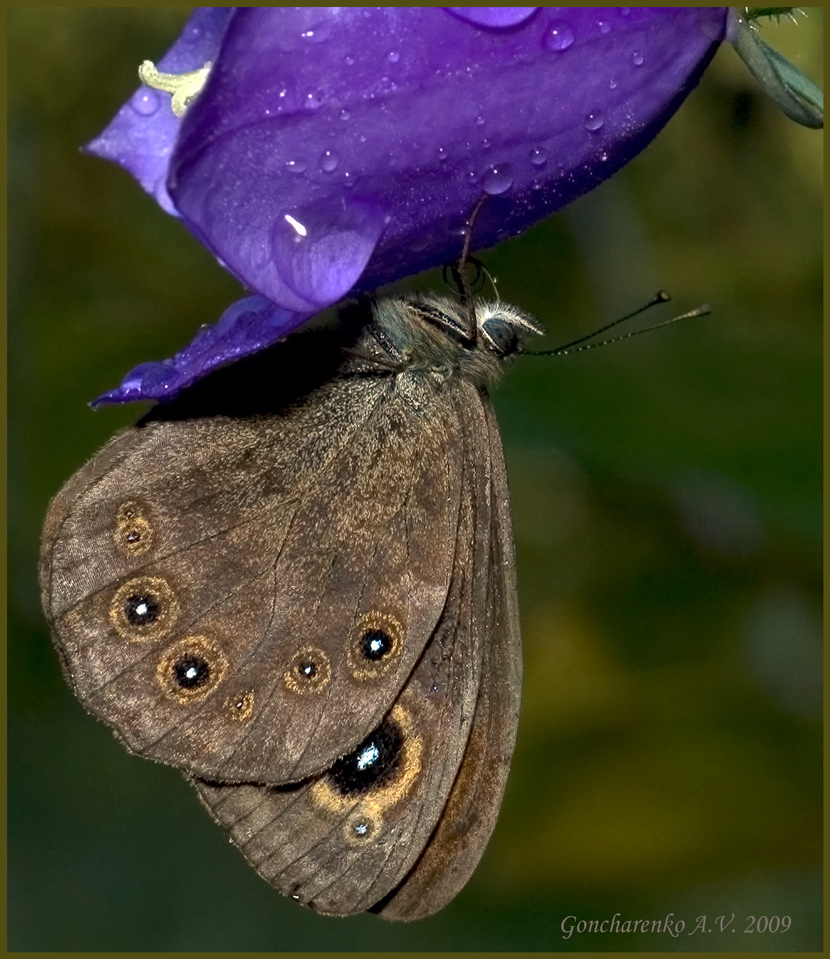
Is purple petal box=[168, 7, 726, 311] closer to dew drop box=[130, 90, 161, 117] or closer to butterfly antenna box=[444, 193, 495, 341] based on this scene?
butterfly antenna box=[444, 193, 495, 341]

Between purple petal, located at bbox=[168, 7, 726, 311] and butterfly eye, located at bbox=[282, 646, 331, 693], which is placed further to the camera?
butterfly eye, located at bbox=[282, 646, 331, 693]

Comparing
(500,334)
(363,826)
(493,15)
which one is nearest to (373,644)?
(363,826)

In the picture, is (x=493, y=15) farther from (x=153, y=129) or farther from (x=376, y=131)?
(x=153, y=129)

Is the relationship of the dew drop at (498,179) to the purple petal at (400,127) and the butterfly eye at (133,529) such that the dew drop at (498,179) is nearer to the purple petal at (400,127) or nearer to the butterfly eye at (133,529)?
the purple petal at (400,127)

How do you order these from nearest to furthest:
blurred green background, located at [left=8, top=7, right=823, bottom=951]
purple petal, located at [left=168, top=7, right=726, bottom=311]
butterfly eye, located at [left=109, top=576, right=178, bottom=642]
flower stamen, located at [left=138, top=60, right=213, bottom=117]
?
purple petal, located at [left=168, top=7, right=726, bottom=311] < flower stamen, located at [left=138, top=60, right=213, bottom=117] < butterfly eye, located at [left=109, top=576, right=178, bottom=642] < blurred green background, located at [left=8, top=7, right=823, bottom=951]

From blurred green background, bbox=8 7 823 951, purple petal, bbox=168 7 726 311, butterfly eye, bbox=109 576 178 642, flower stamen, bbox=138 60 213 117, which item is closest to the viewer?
purple petal, bbox=168 7 726 311

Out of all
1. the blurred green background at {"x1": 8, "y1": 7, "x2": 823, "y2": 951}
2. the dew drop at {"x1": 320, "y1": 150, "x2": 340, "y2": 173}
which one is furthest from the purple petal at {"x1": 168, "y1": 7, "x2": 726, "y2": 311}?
the blurred green background at {"x1": 8, "y1": 7, "x2": 823, "y2": 951}

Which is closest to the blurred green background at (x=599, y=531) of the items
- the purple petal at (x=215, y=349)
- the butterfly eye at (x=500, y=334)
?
the butterfly eye at (x=500, y=334)

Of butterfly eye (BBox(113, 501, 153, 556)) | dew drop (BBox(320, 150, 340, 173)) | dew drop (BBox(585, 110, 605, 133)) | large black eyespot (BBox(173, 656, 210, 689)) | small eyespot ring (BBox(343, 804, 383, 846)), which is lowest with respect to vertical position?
small eyespot ring (BBox(343, 804, 383, 846))
